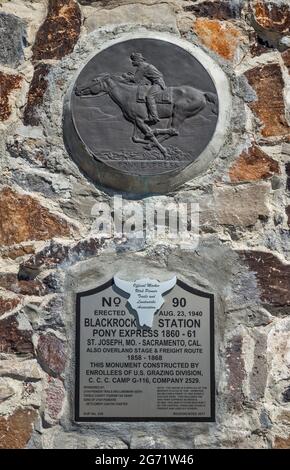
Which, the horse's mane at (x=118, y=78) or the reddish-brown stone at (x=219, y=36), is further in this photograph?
the reddish-brown stone at (x=219, y=36)

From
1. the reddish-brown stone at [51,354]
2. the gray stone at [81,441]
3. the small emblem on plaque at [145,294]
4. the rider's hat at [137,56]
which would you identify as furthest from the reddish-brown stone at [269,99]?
the gray stone at [81,441]

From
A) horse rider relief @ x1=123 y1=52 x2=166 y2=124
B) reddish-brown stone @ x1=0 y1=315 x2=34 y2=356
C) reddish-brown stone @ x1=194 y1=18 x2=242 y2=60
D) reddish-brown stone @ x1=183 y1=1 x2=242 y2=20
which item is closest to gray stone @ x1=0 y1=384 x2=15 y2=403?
reddish-brown stone @ x1=0 y1=315 x2=34 y2=356

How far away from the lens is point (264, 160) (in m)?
3.79

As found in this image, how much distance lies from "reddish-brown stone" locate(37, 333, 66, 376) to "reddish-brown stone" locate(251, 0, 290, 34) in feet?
5.85

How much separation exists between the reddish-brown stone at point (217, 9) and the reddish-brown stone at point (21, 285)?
1504mm

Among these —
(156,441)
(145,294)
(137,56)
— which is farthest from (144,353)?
(137,56)

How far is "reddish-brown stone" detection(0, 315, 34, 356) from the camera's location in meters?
3.62

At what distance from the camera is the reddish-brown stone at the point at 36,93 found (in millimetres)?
3850

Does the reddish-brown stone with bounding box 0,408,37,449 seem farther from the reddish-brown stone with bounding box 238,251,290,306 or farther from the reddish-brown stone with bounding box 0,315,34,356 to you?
the reddish-brown stone with bounding box 238,251,290,306

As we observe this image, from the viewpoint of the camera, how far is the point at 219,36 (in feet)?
12.8

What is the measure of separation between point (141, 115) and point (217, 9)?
68 cm

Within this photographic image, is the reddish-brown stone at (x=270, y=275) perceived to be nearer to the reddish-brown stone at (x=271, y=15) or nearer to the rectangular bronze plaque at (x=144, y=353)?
the rectangular bronze plaque at (x=144, y=353)
